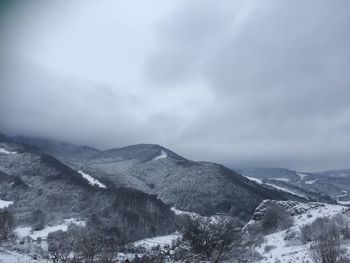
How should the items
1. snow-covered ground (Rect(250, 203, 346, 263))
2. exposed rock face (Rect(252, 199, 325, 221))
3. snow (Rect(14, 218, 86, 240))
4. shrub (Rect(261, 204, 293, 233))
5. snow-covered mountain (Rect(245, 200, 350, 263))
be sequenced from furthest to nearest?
snow (Rect(14, 218, 86, 240)) < exposed rock face (Rect(252, 199, 325, 221)) < shrub (Rect(261, 204, 293, 233)) < snow-covered mountain (Rect(245, 200, 350, 263)) < snow-covered ground (Rect(250, 203, 346, 263))

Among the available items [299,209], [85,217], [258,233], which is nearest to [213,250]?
[258,233]

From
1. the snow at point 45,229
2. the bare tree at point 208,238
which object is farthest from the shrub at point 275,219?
the snow at point 45,229

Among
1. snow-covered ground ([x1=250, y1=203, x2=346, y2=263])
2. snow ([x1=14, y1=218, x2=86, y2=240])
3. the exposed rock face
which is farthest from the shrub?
snow ([x1=14, y1=218, x2=86, y2=240])

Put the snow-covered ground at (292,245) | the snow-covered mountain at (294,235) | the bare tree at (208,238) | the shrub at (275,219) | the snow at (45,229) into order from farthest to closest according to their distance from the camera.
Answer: the snow at (45,229)
the shrub at (275,219)
the snow-covered mountain at (294,235)
the bare tree at (208,238)
the snow-covered ground at (292,245)

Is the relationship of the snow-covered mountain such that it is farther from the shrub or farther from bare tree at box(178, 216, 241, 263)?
bare tree at box(178, 216, 241, 263)

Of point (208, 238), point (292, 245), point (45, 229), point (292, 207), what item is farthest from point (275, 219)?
point (45, 229)

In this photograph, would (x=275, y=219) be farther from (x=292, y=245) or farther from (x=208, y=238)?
(x=208, y=238)

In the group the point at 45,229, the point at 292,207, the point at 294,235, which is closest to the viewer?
the point at 294,235

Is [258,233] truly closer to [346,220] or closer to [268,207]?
[268,207]

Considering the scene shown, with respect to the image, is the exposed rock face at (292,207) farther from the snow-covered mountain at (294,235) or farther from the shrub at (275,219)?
the shrub at (275,219)
